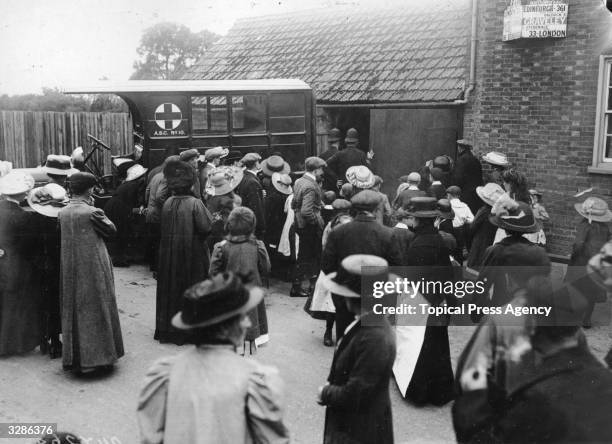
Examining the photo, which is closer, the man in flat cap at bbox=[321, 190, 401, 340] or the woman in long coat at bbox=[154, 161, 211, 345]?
the man in flat cap at bbox=[321, 190, 401, 340]

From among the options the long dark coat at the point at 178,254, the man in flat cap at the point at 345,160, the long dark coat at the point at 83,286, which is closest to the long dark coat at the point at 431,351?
the long dark coat at the point at 178,254

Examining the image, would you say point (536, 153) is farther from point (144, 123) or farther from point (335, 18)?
point (335, 18)

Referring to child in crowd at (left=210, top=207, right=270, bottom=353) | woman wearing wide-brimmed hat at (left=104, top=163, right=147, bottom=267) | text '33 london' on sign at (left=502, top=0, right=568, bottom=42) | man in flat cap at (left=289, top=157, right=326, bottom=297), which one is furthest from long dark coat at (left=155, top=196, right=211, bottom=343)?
text '33 london' on sign at (left=502, top=0, right=568, bottom=42)

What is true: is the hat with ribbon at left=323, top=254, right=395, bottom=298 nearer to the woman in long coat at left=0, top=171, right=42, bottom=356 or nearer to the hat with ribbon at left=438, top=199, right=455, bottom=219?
the hat with ribbon at left=438, top=199, right=455, bottom=219

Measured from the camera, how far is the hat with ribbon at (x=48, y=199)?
6.29 metres

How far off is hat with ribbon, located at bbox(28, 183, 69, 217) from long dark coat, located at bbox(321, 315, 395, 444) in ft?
13.2

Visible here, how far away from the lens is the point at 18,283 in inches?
255

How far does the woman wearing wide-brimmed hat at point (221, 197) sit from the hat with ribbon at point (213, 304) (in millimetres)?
4046

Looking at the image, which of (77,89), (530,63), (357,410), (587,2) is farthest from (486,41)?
(357,410)

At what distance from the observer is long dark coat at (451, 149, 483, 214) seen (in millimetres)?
9672

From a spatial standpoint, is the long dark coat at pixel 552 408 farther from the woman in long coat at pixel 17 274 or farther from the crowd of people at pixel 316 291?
the woman in long coat at pixel 17 274

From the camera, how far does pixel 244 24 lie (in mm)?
19672

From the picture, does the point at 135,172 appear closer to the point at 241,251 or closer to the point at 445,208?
the point at 241,251

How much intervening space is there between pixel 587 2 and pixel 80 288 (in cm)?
755
